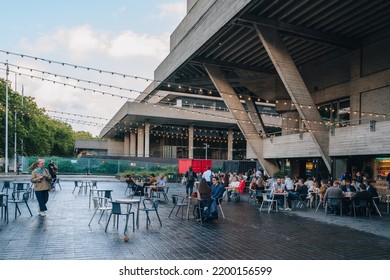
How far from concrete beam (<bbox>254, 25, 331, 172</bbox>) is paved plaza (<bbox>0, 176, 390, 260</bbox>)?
8276mm

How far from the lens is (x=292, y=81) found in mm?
19125

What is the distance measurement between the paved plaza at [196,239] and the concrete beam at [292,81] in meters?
8.28

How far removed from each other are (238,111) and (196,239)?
1873 centimetres

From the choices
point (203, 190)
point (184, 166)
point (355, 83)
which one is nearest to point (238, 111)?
point (355, 83)

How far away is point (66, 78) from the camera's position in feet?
55.2

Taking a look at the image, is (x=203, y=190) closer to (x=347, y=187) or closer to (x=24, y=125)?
(x=347, y=187)

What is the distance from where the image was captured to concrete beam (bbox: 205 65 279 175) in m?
25.8

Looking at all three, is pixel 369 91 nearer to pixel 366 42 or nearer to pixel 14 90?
pixel 366 42

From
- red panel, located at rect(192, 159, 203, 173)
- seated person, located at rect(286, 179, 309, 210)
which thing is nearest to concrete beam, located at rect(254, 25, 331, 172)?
seated person, located at rect(286, 179, 309, 210)

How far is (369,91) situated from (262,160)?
28.8 feet

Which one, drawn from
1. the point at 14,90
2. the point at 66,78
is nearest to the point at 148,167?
the point at 14,90

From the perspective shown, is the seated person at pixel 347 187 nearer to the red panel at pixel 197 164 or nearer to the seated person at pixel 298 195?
the seated person at pixel 298 195

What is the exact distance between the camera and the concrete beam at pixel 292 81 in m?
19.1

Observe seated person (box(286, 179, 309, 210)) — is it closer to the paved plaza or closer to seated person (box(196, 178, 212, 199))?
the paved plaza
